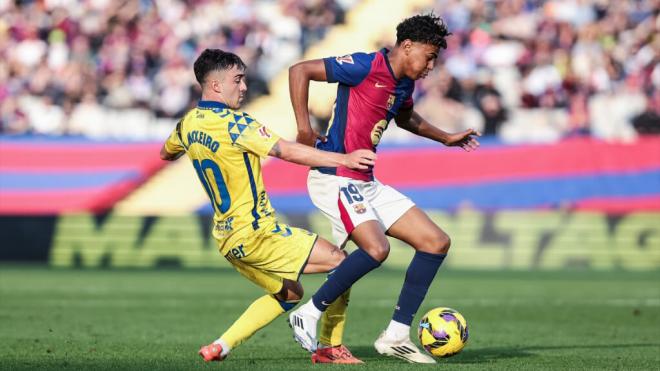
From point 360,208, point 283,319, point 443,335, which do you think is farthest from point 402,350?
point 283,319

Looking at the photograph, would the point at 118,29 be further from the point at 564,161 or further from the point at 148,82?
the point at 564,161

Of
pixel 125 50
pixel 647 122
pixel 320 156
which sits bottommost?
pixel 647 122

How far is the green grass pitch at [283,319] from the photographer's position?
795cm

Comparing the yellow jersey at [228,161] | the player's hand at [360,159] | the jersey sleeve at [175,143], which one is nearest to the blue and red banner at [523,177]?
Answer: the jersey sleeve at [175,143]

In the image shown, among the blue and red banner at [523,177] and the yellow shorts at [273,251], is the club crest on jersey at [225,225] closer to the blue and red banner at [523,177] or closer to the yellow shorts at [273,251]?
the yellow shorts at [273,251]

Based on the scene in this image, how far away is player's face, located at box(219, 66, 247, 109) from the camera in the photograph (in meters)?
7.33

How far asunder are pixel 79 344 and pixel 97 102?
12.6m

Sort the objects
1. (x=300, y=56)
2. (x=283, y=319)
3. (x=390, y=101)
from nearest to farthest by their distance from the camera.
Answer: (x=390, y=101)
(x=283, y=319)
(x=300, y=56)

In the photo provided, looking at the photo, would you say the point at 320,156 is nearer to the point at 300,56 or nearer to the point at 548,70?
the point at 548,70

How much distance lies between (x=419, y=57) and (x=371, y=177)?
2.98 feet

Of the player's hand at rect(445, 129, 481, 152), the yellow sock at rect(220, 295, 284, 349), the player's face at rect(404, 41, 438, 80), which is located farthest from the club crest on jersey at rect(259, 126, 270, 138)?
the player's hand at rect(445, 129, 481, 152)

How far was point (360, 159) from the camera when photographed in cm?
670

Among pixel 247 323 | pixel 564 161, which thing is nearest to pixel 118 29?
pixel 564 161

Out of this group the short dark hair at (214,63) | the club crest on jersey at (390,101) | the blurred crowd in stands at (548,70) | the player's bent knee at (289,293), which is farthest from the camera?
the blurred crowd in stands at (548,70)
